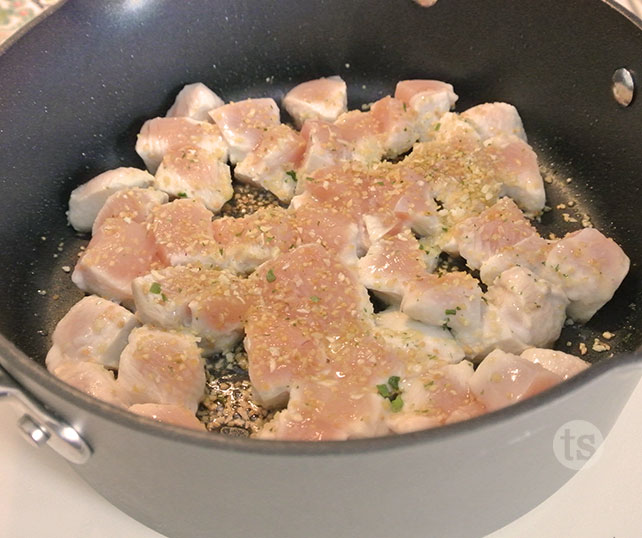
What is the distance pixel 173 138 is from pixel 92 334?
710 mm

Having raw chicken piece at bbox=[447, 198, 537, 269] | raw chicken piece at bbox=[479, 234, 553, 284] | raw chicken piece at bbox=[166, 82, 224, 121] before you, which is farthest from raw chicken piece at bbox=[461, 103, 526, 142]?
raw chicken piece at bbox=[166, 82, 224, 121]

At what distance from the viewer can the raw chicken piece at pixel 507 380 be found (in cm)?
140

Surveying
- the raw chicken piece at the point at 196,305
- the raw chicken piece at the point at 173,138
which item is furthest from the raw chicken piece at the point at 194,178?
the raw chicken piece at the point at 196,305

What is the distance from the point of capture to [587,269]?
1713 mm

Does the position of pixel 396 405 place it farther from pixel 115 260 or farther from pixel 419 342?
pixel 115 260

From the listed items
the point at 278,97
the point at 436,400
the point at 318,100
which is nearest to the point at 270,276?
the point at 436,400

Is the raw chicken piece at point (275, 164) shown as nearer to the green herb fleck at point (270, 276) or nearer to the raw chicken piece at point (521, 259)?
the green herb fleck at point (270, 276)

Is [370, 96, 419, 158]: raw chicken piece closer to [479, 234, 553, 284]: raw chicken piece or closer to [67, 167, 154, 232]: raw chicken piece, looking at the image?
[479, 234, 553, 284]: raw chicken piece

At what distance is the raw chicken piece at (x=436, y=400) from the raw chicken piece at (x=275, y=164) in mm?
768

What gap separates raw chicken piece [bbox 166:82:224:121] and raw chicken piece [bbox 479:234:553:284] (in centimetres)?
103

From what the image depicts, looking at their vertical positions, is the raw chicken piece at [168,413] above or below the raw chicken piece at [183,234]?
below

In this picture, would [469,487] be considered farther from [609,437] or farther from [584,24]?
[584,24]

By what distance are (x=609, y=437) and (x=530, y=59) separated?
1189mm

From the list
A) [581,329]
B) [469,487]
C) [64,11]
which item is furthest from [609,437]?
[64,11]
